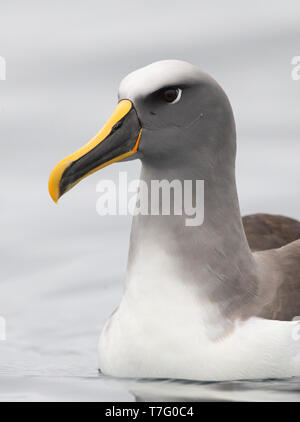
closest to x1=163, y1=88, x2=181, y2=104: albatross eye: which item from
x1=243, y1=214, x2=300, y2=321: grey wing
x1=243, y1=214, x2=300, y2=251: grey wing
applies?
x1=243, y1=214, x2=300, y2=321: grey wing

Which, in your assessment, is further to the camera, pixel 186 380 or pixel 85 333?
pixel 85 333

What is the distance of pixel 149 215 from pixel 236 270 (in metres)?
0.64

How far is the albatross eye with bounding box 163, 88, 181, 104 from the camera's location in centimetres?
954

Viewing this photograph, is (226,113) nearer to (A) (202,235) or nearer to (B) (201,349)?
(A) (202,235)

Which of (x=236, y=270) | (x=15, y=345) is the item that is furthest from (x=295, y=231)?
(x=15, y=345)

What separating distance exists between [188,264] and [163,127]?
0.86 meters

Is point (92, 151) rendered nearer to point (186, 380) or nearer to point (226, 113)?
point (226, 113)

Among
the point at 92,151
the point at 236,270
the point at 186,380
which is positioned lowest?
the point at 186,380

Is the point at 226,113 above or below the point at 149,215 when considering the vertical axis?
above

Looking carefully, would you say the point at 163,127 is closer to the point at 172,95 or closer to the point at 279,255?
the point at 172,95

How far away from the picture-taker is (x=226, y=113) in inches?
380

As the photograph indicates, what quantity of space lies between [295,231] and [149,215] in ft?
5.81

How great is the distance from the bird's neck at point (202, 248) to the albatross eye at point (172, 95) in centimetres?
43

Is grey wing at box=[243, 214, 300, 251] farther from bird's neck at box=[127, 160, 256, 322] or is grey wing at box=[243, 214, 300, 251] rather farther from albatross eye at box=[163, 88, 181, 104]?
albatross eye at box=[163, 88, 181, 104]
